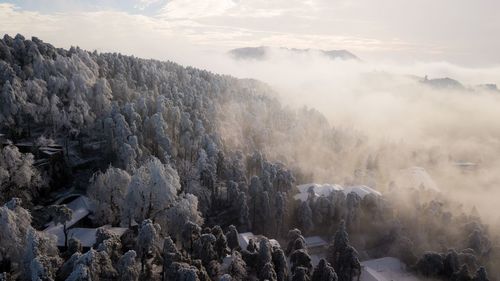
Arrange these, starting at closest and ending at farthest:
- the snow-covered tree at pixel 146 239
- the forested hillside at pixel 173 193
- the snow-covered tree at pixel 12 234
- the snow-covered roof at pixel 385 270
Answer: the snow-covered tree at pixel 12 234 → the snow-covered tree at pixel 146 239 → the forested hillside at pixel 173 193 → the snow-covered roof at pixel 385 270

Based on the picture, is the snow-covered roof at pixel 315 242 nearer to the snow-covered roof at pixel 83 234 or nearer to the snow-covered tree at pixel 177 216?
the snow-covered tree at pixel 177 216

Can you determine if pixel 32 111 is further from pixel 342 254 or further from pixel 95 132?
pixel 342 254

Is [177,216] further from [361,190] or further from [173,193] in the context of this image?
[361,190]

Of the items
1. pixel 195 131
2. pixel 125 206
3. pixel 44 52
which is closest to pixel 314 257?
pixel 125 206

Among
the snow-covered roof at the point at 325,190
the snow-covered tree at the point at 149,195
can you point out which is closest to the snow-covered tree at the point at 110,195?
the snow-covered tree at the point at 149,195

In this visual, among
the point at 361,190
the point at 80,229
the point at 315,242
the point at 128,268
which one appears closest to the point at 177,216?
the point at 80,229

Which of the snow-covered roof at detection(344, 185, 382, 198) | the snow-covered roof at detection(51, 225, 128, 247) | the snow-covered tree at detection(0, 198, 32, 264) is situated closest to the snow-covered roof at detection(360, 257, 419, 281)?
the snow-covered roof at detection(344, 185, 382, 198)

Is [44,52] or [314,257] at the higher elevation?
Result: [44,52]
